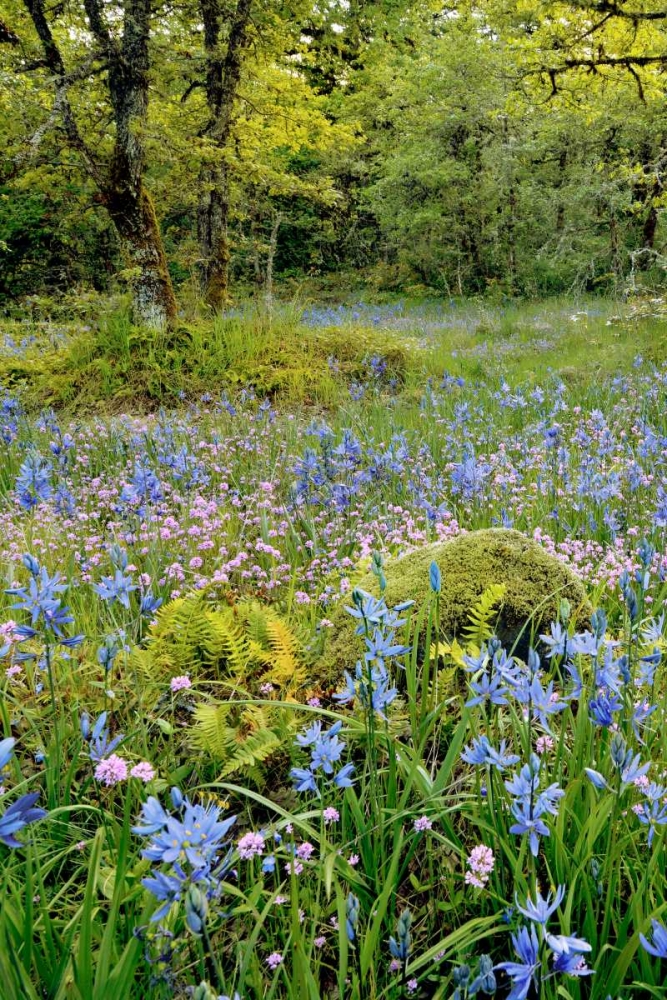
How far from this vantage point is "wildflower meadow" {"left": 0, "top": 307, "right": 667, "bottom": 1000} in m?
1.13

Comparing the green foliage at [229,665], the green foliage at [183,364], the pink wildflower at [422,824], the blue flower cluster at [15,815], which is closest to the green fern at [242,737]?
the green foliage at [229,665]

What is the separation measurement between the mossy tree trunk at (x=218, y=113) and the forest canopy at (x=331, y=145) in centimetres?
3

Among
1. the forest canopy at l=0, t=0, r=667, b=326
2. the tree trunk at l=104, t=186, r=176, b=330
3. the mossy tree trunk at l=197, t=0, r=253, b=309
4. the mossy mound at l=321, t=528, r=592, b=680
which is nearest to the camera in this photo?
the mossy mound at l=321, t=528, r=592, b=680

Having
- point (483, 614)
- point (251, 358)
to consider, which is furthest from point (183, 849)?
point (251, 358)

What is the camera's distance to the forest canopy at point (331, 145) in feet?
26.6

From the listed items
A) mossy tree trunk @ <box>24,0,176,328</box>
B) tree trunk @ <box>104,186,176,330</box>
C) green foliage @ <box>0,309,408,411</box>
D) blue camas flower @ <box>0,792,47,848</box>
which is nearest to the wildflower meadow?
blue camas flower @ <box>0,792,47,848</box>

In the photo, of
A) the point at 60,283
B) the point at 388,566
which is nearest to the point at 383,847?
the point at 388,566

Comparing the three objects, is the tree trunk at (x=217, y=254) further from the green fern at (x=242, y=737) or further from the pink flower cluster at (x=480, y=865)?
the pink flower cluster at (x=480, y=865)

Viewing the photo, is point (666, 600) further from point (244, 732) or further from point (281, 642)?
point (244, 732)

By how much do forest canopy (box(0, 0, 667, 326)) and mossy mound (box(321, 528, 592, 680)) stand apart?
681cm

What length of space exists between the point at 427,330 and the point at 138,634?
1153 centimetres

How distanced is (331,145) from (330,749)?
19999 mm

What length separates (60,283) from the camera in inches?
750

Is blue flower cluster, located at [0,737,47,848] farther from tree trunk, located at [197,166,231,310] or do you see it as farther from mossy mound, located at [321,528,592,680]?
tree trunk, located at [197,166,231,310]
